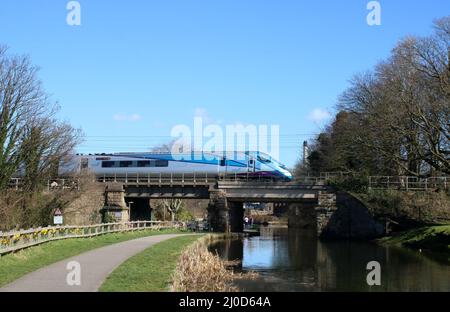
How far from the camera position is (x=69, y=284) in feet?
49.4

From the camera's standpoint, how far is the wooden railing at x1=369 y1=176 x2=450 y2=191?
5188 centimetres

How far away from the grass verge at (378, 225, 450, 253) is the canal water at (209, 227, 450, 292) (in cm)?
146

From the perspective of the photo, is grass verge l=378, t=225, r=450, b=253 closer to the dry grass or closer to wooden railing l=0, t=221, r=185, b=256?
the dry grass

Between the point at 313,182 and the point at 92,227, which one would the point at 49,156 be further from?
the point at 313,182

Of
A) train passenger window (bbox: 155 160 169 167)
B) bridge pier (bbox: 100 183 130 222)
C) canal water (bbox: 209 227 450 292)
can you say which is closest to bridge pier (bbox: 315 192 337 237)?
canal water (bbox: 209 227 450 292)

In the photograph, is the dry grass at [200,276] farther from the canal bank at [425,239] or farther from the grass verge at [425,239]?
the grass verge at [425,239]

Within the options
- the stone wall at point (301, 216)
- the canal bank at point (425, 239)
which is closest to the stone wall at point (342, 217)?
the canal bank at point (425, 239)

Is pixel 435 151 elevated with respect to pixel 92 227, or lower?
elevated

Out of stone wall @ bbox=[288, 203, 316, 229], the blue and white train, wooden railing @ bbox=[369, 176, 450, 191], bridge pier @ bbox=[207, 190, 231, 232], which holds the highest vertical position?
the blue and white train

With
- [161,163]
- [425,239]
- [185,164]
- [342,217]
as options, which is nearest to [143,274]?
[425,239]
